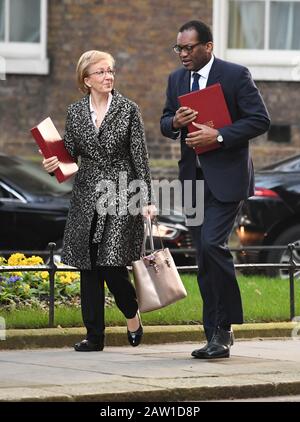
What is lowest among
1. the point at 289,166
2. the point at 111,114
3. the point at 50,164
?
the point at 289,166

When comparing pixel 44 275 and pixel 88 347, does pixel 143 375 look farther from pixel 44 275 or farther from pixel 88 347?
pixel 44 275

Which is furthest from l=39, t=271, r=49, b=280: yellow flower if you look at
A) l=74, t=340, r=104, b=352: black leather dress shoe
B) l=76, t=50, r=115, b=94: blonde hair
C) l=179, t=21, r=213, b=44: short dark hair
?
l=179, t=21, r=213, b=44: short dark hair

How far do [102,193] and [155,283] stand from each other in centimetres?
66

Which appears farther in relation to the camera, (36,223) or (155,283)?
(36,223)

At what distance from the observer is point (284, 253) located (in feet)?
46.9

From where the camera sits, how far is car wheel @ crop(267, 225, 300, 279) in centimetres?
1405

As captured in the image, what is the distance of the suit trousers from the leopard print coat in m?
0.47

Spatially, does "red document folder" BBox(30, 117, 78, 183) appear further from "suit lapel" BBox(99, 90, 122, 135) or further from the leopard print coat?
"suit lapel" BBox(99, 90, 122, 135)

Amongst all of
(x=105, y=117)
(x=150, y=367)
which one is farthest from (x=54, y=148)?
(x=150, y=367)

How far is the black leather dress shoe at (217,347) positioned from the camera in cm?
909

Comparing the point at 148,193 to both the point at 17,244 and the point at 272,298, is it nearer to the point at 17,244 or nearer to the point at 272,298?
the point at 272,298

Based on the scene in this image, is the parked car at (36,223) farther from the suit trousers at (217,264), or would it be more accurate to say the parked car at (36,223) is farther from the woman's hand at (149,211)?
the suit trousers at (217,264)

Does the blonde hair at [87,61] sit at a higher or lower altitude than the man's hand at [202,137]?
higher

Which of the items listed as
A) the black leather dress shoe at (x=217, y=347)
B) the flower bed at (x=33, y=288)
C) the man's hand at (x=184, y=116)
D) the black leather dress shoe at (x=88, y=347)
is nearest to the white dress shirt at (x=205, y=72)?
the man's hand at (x=184, y=116)
